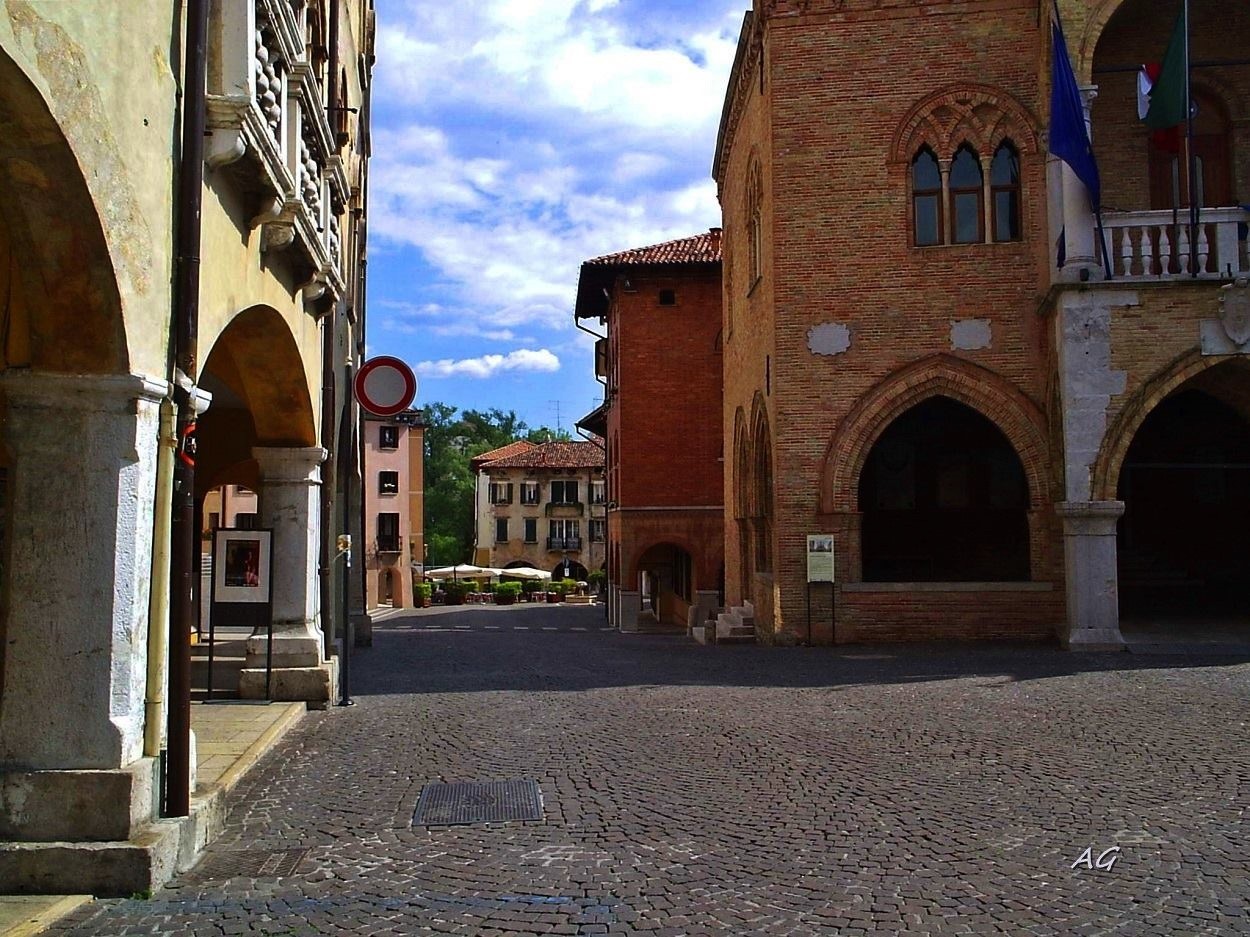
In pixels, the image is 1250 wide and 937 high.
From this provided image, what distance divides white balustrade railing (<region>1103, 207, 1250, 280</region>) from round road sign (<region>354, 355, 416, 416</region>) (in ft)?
34.9

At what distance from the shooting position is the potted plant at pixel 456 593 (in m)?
60.1

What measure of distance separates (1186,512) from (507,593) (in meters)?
38.8

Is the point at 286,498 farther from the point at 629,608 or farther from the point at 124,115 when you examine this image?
the point at 629,608

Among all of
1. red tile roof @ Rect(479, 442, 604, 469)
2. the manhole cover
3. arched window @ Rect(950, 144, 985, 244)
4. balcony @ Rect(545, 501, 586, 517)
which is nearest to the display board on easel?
the manhole cover

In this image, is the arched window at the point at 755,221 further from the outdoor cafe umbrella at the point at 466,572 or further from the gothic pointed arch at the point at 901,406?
the outdoor cafe umbrella at the point at 466,572

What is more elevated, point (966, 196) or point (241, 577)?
point (966, 196)

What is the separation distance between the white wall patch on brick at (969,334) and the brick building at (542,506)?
56.3m

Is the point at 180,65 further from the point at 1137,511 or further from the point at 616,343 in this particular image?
the point at 616,343

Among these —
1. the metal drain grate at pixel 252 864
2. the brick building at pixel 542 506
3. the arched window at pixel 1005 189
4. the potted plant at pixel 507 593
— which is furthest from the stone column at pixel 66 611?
the brick building at pixel 542 506

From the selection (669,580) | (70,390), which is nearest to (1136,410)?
(70,390)

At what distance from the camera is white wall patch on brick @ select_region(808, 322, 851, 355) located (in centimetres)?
1812

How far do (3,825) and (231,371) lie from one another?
629 cm

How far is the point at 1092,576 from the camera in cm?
1605

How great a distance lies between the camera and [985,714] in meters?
10.2
